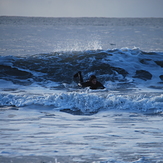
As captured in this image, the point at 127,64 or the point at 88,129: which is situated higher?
the point at 127,64

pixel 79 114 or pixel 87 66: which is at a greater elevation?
pixel 87 66

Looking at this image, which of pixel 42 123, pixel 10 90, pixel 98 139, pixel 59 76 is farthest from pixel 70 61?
pixel 98 139

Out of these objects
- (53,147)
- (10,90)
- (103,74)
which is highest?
(103,74)

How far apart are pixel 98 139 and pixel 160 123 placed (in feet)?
6.80

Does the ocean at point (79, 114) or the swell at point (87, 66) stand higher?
the swell at point (87, 66)

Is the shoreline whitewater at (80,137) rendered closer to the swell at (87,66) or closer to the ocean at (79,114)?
the ocean at (79,114)

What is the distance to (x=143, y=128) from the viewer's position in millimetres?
6512

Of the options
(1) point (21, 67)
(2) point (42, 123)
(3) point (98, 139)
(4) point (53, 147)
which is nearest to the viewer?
(4) point (53, 147)

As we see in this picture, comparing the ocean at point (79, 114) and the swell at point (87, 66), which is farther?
the swell at point (87, 66)

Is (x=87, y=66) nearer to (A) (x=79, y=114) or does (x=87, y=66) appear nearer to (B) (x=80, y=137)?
(A) (x=79, y=114)

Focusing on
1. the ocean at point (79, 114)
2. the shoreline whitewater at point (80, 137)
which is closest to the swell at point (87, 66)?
the ocean at point (79, 114)

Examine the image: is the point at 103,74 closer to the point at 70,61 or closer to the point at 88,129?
the point at 70,61

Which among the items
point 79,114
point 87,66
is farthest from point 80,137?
point 87,66

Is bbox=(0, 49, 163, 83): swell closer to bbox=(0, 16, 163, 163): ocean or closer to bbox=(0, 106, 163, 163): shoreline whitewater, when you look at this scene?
bbox=(0, 16, 163, 163): ocean
